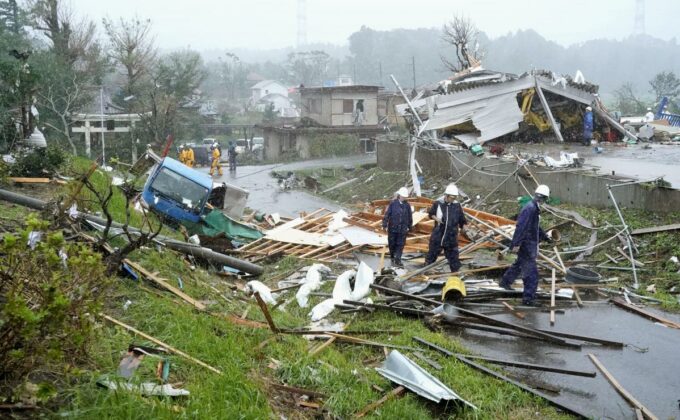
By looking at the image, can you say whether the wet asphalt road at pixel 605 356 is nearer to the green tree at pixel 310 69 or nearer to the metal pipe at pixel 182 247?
the metal pipe at pixel 182 247

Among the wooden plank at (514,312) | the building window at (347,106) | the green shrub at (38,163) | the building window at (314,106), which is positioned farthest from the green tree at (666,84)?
the green shrub at (38,163)

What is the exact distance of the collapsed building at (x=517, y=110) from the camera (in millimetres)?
21953

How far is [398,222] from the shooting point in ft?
36.1

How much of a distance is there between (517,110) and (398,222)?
512 inches

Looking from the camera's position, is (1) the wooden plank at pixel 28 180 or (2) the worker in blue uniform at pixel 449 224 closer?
(2) the worker in blue uniform at pixel 449 224

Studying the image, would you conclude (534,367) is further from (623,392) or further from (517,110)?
(517,110)

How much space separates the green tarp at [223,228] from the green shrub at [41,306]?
905cm

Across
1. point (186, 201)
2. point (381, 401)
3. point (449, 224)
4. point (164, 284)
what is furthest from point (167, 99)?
point (381, 401)

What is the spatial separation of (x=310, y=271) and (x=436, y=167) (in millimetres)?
12535

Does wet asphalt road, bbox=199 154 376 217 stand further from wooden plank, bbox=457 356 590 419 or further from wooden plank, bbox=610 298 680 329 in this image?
wooden plank, bbox=457 356 590 419

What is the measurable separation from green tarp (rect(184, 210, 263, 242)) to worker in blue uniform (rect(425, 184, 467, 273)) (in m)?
5.29

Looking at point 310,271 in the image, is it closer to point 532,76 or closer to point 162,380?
point 162,380

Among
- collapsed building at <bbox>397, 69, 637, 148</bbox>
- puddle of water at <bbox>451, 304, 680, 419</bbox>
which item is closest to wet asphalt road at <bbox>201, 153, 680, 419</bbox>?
puddle of water at <bbox>451, 304, 680, 419</bbox>

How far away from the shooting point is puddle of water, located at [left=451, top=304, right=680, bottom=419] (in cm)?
563
